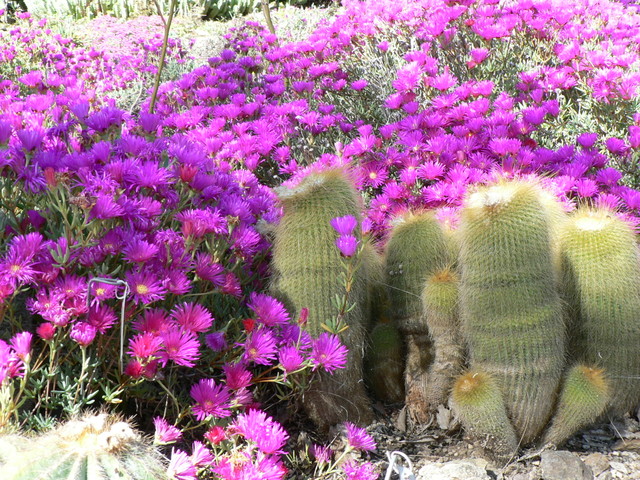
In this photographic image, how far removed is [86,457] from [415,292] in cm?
127

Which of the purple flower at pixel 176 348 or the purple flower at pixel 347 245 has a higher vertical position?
the purple flower at pixel 347 245

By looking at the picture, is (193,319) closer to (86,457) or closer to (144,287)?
(144,287)

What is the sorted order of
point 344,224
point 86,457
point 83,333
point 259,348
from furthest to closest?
point 344,224 → point 259,348 → point 83,333 → point 86,457

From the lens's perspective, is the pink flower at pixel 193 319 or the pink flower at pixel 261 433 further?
the pink flower at pixel 193 319

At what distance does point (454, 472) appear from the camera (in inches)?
76.8

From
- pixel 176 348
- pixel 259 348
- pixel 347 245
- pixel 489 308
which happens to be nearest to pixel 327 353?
pixel 259 348

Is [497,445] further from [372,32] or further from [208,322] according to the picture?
[372,32]

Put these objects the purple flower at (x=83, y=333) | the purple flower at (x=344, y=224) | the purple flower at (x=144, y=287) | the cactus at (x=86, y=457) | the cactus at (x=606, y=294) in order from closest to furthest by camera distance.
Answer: the cactus at (x=86, y=457), the purple flower at (x=83, y=333), the purple flower at (x=144, y=287), the purple flower at (x=344, y=224), the cactus at (x=606, y=294)

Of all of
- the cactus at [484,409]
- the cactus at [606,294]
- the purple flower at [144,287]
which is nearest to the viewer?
the purple flower at [144,287]

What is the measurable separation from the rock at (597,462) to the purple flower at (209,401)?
114 cm

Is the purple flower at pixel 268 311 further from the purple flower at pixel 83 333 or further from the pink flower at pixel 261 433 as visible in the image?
the purple flower at pixel 83 333

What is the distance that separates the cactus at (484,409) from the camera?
2.10m

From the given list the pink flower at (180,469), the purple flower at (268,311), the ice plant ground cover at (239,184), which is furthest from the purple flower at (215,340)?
the pink flower at (180,469)

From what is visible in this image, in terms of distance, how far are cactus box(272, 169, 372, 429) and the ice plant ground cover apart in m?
0.09
